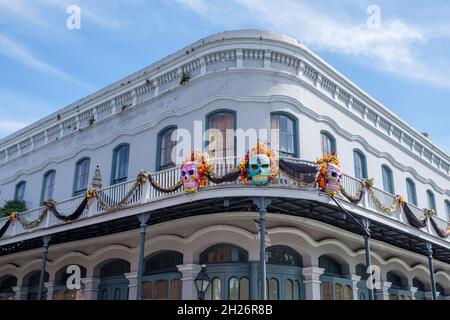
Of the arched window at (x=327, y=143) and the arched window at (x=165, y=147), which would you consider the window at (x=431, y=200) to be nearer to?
the arched window at (x=327, y=143)

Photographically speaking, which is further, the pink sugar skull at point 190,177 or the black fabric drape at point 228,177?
the pink sugar skull at point 190,177

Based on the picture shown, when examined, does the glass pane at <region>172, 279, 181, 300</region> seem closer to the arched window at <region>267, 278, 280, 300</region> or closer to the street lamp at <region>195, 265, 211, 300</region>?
the street lamp at <region>195, 265, 211, 300</region>

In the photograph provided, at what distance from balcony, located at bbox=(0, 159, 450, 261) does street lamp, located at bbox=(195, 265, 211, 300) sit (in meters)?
1.65

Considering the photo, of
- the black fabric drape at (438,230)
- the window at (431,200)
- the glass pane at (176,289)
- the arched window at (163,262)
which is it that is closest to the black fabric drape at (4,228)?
the arched window at (163,262)

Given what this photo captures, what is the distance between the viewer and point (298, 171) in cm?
1184

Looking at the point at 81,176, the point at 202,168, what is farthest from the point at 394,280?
the point at 81,176

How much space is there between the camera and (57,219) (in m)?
15.2

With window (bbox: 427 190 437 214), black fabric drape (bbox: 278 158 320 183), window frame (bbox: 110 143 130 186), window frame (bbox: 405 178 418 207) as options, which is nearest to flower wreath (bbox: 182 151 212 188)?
black fabric drape (bbox: 278 158 320 183)

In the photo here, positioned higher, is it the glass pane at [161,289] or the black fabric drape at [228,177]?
the black fabric drape at [228,177]

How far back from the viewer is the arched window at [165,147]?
15336 mm

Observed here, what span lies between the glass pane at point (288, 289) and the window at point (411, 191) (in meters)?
9.00

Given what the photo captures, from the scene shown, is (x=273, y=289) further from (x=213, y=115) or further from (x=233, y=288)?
(x=213, y=115)
